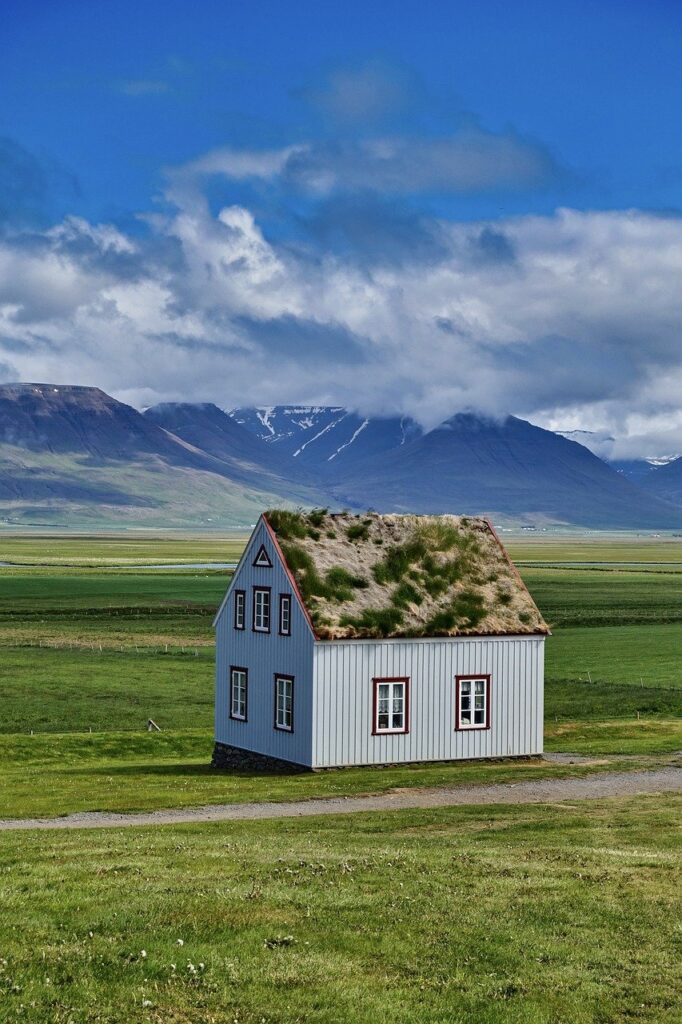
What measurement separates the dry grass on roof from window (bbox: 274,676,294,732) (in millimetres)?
2880

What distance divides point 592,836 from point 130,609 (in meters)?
102

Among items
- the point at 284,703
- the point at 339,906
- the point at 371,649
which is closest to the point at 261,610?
the point at 284,703

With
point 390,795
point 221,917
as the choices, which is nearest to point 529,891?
point 221,917

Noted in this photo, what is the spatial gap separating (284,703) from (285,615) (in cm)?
340

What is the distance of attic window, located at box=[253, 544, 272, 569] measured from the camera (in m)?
52.1

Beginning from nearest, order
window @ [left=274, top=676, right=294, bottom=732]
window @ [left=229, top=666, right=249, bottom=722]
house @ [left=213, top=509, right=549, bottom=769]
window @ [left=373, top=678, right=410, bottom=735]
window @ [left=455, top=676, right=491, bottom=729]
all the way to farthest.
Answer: house @ [left=213, top=509, right=549, bottom=769] → window @ [left=373, top=678, right=410, bottom=735] → window @ [left=274, top=676, right=294, bottom=732] → window @ [left=455, top=676, right=491, bottom=729] → window @ [left=229, top=666, right=249, bottom=722]

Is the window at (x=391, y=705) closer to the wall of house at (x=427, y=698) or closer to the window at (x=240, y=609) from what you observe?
the wall of house at (x=427, y=698)

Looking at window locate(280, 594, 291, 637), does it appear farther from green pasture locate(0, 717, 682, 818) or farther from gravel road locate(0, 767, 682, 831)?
gravel road locate(0, 767, 682, 831)

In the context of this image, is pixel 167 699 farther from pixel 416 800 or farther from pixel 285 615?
pixel 416 800

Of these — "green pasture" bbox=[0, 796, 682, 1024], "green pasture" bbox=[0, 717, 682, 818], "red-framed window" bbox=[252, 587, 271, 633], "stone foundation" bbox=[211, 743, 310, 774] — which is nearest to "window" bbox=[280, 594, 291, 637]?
"red-framed window" bbox=[252, 587, 271, 633]

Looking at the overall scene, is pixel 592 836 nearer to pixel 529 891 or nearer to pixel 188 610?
pixel 529 891

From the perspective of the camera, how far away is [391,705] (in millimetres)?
48594

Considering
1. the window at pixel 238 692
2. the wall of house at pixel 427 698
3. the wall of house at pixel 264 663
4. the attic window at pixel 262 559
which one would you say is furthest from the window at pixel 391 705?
the attic window at pixel 262 559

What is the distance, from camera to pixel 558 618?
119375mm
